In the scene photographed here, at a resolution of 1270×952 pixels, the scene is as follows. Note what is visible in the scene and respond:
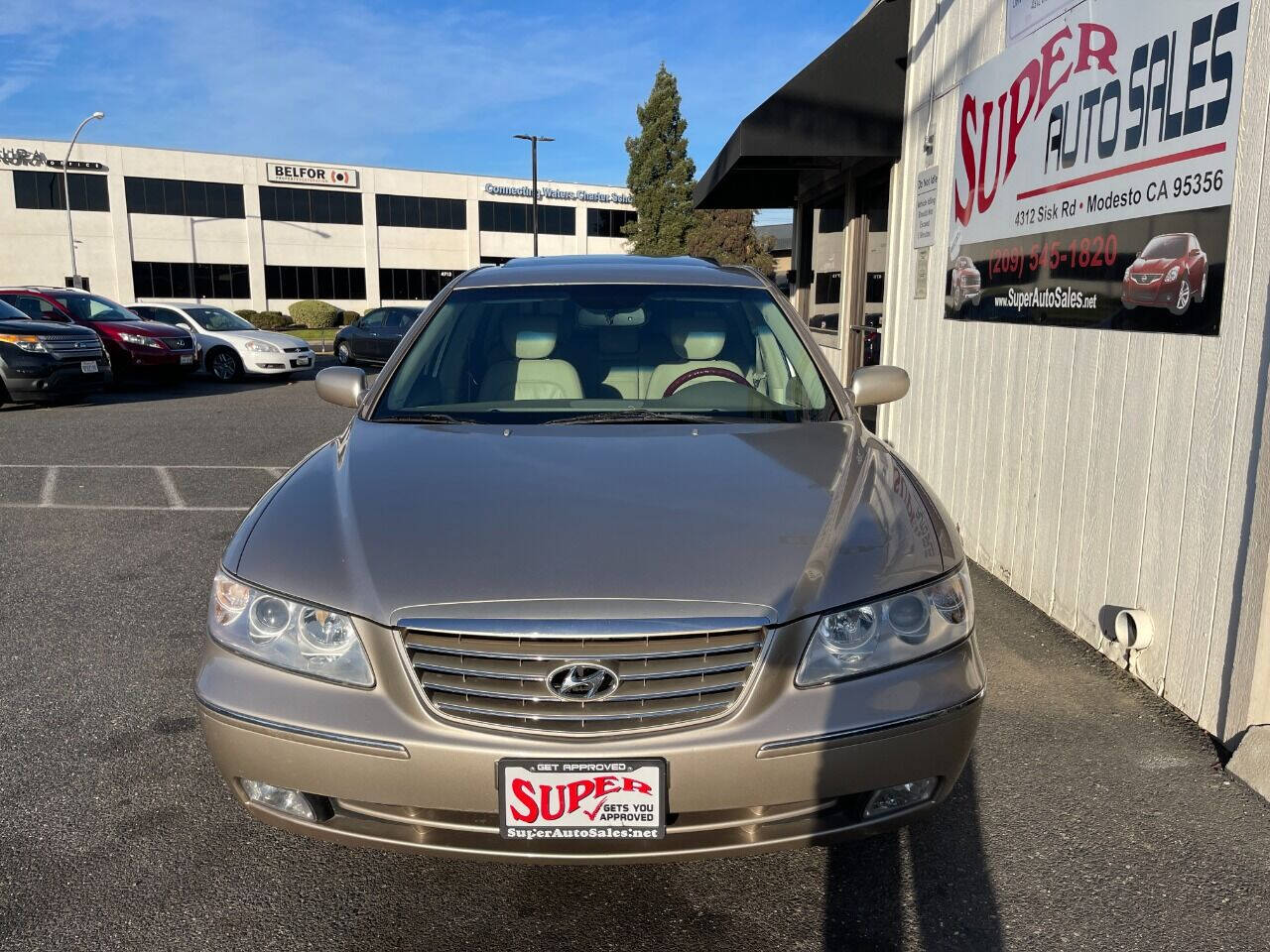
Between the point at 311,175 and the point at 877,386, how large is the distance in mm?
49353

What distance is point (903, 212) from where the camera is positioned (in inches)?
282

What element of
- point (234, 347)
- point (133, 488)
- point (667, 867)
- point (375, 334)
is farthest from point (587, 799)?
point (375, 334)

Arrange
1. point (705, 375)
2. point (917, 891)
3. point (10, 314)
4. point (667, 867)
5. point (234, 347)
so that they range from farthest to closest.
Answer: point (234, 347)
point (10, 314)
point (705, 375)
point (667, 867)
point (917, 891)

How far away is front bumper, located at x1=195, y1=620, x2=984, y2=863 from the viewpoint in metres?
2.00

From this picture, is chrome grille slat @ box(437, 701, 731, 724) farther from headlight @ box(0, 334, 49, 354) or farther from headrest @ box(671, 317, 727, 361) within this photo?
headlight @ box(0, 334, 49, 354)

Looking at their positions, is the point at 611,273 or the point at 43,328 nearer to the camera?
the point at 611,273

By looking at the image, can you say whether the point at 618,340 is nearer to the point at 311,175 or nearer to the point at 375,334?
the point at 375,334

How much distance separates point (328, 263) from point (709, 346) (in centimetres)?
4927

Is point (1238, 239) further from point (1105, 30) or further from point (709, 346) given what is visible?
point (709, 346)

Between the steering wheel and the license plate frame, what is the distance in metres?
1.73

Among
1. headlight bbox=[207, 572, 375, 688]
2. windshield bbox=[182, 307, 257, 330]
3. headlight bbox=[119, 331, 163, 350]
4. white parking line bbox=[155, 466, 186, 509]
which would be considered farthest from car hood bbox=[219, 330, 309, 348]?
headlight bbox=[207, 572, 375, 688]

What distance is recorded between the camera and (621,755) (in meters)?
1.97

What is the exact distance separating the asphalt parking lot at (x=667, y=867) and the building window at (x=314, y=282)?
47.1 meters

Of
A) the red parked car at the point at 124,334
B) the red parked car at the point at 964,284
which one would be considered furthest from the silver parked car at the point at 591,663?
the red parked car at the point at 124,334
